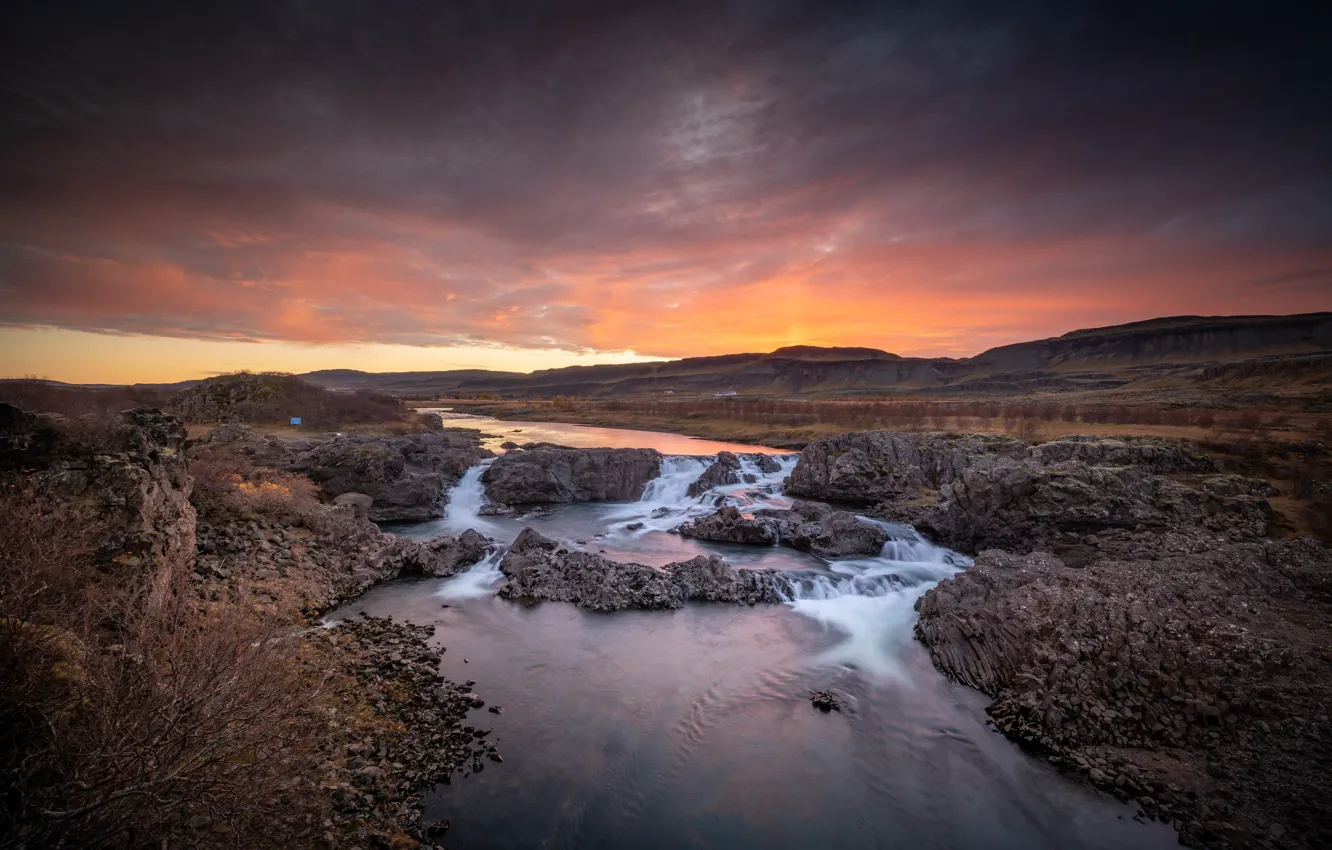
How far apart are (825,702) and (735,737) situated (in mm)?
2837

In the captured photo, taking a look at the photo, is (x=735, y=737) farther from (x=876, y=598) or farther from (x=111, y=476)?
(x=111, y=476)

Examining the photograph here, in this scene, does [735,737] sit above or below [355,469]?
below

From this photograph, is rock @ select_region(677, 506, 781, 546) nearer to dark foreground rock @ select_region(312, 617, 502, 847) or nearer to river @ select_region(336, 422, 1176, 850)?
river @ select_region(336, 422, 1176, 850)

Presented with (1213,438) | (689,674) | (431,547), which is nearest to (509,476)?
(431,547)

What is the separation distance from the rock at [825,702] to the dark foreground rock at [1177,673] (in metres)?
3.64

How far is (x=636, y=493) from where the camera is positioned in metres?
39.2

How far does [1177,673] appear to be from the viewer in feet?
39.8

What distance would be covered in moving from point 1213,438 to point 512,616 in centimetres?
4441

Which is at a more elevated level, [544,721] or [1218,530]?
[1218,530]

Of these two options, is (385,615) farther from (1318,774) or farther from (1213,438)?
(1213,438)

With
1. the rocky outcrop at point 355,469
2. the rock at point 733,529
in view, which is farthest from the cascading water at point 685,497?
the rocky outcrop at point 355,469

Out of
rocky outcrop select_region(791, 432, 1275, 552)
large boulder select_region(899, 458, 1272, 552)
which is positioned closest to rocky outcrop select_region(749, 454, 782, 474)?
rocky outcrop select_region(791, 432, 1275, 552)

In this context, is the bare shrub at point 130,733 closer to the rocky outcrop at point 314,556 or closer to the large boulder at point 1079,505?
the rocky outcrop at point 314,556

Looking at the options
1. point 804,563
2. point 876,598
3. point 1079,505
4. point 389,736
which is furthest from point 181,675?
point 1079,505
